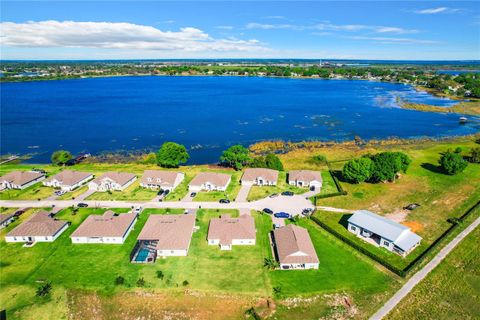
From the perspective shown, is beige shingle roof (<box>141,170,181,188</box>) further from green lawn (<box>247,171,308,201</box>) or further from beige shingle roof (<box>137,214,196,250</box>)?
green lawn (<box>247,171,308,201</box>)

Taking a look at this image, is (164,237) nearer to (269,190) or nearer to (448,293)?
(269,190)

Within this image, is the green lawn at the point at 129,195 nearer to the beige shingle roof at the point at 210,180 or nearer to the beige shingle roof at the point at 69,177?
the beige shingle roof at the point at 69,177

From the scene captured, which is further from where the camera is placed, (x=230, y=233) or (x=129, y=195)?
(x=129, y=195)

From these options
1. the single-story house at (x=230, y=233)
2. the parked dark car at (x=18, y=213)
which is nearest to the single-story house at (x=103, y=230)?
the single-story house at (x=230, y=233)

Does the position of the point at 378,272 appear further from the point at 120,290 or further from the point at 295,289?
the point at 120,290

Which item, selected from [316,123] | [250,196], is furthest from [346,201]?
[316,123]

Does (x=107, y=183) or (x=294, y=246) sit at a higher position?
A: (x=107, y=183)

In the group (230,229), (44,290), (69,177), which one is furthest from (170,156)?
(44,290)
